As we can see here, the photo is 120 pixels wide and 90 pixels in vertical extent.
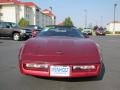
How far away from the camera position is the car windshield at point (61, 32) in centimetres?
841

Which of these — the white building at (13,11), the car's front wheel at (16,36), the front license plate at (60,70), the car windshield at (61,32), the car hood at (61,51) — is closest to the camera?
the front license plate at (60,70)

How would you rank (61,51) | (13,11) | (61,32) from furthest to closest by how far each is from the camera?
(13,11)
(61,32)
(61,51)

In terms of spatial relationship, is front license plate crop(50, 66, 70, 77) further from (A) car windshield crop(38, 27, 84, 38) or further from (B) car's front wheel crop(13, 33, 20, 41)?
(B) car's front wheel crop(13, 33, 20, 41)

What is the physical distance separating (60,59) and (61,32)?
226 cm

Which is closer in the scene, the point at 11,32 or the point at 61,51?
the point at 61,51

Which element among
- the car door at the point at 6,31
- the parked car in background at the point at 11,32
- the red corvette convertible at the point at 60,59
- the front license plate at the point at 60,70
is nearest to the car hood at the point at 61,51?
the red corvette convertible at the point at 60,59

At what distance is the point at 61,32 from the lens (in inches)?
339

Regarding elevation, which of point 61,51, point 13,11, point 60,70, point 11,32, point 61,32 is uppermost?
point 13,11

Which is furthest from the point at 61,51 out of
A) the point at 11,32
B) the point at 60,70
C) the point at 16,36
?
the point at 11,32

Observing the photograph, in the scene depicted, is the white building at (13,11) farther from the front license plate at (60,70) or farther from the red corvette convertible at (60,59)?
the front license plate at (60,70)

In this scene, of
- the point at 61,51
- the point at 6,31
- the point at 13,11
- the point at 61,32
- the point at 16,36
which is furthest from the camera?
the point at 13,11

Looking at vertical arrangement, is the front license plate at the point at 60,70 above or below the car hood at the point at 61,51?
below

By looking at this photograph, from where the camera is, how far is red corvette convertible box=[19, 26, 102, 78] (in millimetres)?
6359

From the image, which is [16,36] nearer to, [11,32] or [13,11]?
[11,32]
